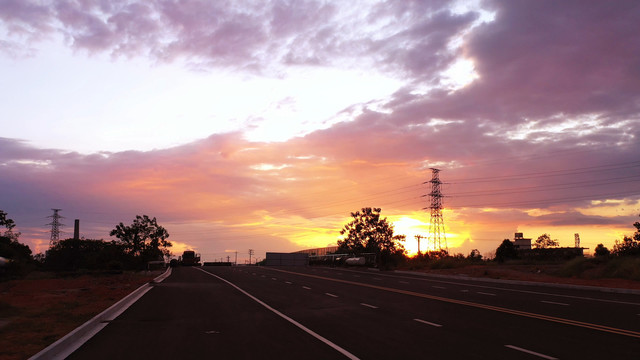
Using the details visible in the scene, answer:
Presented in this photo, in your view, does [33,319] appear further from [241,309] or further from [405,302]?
[405,302]

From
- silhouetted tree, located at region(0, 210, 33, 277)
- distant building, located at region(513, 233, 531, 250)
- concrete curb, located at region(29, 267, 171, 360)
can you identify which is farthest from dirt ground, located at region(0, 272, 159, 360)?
distant building, located at region(513, 233, 531, 250)

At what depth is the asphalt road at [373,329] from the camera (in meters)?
10.5

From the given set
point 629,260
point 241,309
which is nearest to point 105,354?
point 241,309

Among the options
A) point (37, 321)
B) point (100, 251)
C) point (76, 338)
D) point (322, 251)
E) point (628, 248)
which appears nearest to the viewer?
point (76, 338)

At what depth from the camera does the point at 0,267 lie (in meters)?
44.9

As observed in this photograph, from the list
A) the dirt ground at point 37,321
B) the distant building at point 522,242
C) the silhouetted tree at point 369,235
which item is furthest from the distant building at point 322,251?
the dirt ground at point 37,321

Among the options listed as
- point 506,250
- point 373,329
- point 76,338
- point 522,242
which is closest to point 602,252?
point 506,250

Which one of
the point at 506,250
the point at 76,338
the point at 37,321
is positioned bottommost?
the point at 37,321

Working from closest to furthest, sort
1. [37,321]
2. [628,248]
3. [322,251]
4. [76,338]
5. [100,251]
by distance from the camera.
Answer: [76,338] < [37,321] < [628,248] < [100,251] < [322,251]

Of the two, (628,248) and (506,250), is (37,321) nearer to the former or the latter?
(628,248)

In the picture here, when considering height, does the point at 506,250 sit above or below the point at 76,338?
above

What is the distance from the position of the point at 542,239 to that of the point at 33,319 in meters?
125

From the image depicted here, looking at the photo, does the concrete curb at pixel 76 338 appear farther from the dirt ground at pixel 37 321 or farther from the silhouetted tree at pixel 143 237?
the silhouetted tree at pixel 143 237

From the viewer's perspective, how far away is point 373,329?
13828mm
